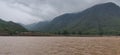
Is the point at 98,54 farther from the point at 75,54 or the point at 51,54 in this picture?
the point at 51,54

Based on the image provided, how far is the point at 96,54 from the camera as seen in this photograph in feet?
175

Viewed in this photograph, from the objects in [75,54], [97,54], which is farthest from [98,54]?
[75,54]

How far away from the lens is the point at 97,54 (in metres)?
53.3

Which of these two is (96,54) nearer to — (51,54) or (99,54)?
(99,54)

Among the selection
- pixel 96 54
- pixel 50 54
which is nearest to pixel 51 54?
pixel 50 54

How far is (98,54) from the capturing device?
53.3 metres

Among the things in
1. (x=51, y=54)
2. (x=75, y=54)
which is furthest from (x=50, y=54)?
(x=75, y=54)

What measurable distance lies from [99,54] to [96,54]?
681mm

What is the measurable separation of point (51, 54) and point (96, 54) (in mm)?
10172

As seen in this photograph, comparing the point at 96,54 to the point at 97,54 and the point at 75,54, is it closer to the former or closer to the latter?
the point at 97,54

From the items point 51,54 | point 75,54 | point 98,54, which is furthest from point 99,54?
point 51,54

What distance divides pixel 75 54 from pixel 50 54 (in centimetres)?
550

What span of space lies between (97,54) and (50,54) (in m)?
10.6

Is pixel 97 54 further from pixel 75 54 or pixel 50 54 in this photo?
pixel 50 54
